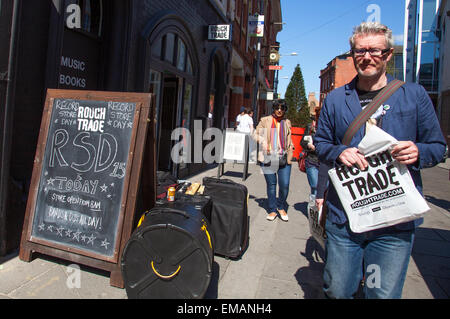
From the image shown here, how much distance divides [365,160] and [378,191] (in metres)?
0.19

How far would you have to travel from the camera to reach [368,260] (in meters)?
1.98

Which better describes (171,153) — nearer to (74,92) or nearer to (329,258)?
(74,92)

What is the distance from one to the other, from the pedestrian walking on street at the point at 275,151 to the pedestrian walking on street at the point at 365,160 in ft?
10.5

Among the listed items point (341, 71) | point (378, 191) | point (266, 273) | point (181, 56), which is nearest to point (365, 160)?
point (378, 191)

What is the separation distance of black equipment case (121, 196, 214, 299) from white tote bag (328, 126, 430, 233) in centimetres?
114

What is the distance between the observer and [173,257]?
258cm

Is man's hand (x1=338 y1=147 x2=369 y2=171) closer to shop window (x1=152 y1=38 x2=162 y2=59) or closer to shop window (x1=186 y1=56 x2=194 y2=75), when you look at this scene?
shop window (x1=152 y1=38 x2=162 y2=59)

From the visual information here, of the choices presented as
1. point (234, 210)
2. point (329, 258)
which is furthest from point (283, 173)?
point (329, 258)

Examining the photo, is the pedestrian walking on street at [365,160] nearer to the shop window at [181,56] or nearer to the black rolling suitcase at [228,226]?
the black rolling suitcase at [228,226]

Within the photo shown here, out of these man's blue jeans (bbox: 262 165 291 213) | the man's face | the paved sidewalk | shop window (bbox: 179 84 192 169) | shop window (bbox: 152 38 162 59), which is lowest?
the paved sidewalk

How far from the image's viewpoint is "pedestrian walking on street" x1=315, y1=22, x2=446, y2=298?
188cm

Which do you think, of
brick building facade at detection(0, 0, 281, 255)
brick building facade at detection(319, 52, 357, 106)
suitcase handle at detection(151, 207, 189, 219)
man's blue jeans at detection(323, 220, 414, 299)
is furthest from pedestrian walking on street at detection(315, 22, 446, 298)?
brick building facade at detection(319, 52, 357, 106)

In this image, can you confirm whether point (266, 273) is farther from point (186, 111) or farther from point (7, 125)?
point (186, 111)

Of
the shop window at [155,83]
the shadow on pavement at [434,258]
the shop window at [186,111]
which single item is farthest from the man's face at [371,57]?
the shop window at [186,111]
